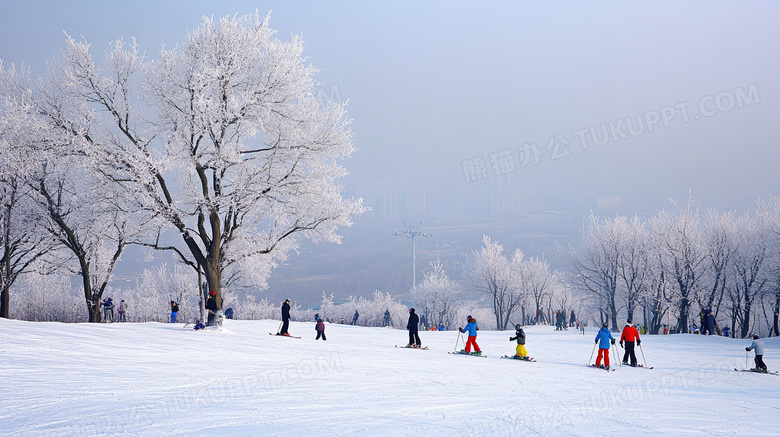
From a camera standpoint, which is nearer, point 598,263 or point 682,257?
point 682,257

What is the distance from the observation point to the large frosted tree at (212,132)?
19.9 metres

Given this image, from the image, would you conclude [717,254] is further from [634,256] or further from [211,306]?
[211,306]

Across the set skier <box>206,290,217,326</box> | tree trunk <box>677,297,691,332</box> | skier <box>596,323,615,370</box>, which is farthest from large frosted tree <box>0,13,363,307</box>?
tree trunk <box>677,297,691,332</box>

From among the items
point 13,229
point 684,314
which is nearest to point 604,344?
point 684,314

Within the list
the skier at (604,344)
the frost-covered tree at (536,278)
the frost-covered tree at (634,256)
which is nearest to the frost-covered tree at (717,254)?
the frost-covered tree at (634,256)

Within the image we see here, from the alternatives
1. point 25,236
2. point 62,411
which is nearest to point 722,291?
point 62,411

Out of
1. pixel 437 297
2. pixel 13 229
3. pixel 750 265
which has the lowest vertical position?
pixel 437 297

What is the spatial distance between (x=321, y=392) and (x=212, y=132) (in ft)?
46.8

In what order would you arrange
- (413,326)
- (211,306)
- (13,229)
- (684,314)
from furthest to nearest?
1. (684,314)
2. (13,229)
3. (413,326)
4. (211,306)

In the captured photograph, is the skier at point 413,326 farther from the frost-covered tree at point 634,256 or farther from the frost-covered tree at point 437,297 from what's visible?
the frost-covered tree at point 437,297

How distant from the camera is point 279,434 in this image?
6949 millimetres

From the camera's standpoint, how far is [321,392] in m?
10.1

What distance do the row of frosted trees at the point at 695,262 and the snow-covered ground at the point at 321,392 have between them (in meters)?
27.6

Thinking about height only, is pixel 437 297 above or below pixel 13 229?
below
